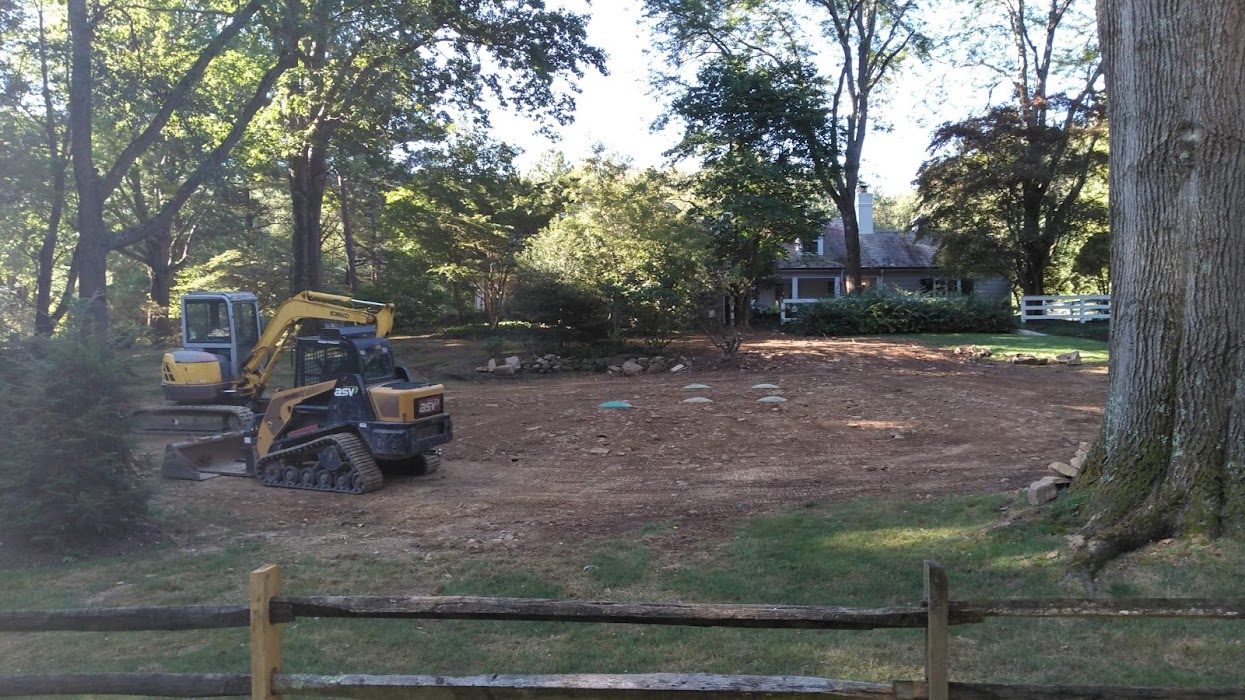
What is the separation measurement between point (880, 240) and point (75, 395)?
144 ft

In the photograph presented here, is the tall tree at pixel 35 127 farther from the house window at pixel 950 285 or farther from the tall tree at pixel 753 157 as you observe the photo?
the house window at pixel 950 285

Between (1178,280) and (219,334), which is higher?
(1178,280)

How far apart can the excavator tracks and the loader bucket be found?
0.91m

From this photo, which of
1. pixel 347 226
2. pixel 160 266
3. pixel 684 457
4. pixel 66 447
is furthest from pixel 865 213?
pixel 66 447

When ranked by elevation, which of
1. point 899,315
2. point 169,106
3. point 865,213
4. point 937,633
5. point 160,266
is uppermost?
point 865,213

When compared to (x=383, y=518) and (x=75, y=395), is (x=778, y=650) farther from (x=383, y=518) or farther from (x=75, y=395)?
(x=75, y=395)

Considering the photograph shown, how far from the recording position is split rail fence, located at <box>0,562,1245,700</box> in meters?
3.53

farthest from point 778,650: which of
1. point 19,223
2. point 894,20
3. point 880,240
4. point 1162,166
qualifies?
point 880,240

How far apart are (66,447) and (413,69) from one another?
688 inches

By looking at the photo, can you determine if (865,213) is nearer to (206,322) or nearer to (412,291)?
(412,291)

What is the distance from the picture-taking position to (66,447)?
8961 millimetres

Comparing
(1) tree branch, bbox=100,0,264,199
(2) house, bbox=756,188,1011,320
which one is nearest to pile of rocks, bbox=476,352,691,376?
(1) tree branch, bbox=100,0,264,199

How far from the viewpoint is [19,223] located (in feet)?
101

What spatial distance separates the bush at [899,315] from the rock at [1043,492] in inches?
947
